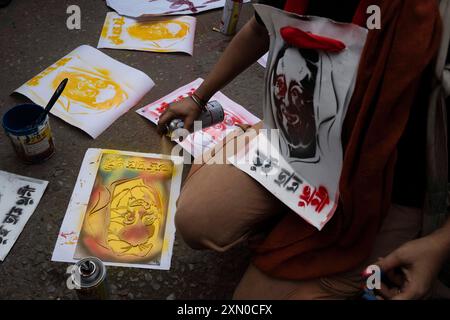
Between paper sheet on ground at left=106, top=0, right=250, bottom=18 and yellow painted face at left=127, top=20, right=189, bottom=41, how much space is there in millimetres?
53

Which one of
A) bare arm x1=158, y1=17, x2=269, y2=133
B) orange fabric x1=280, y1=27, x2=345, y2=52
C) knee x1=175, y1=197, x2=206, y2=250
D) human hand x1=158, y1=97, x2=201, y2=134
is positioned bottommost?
knee x1=175, y1=197, x2=206, y2=250

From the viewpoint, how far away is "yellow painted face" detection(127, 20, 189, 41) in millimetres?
1828

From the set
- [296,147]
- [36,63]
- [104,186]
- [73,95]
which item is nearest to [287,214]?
[296,147]

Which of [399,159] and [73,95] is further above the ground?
[399,159]

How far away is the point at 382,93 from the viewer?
752 millimetres

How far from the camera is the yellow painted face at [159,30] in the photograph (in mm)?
1828

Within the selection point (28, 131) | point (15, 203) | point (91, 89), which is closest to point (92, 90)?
point (91, 89)

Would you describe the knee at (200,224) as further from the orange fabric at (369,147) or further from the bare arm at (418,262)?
the bare arm at (418,262)

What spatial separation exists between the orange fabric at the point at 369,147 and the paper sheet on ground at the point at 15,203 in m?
0.65

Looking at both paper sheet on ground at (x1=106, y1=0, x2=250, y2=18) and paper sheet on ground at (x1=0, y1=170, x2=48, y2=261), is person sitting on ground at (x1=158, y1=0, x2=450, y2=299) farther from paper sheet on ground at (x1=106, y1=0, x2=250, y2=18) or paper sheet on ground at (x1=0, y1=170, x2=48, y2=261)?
paper sheet on ground at (x1=106, y1=0, x2=250, y2=18)

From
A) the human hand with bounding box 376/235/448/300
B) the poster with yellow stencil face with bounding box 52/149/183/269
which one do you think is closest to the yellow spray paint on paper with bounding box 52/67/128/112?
the poster with yellow stencil face with bounding box 52/149/183/269

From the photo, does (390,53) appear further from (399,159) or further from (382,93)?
(399,159)

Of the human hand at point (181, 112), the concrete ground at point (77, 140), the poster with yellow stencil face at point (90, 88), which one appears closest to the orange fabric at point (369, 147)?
the concrete ground at point (77, 140)
